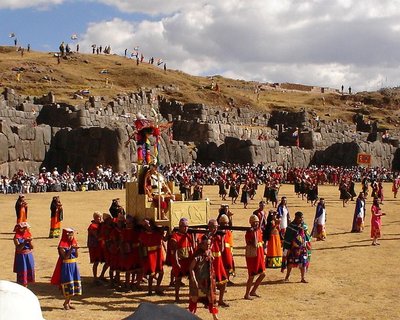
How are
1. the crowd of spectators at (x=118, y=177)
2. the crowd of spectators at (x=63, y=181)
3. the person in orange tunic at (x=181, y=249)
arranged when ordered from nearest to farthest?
the person in orange tunic at (x=181, y=249) → the crowd of spectators at (x=63, y=181) → the crowd of spectators at (x=118, y=177)

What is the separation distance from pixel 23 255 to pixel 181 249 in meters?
3.05

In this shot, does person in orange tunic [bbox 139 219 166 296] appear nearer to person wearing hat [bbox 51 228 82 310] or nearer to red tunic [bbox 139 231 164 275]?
red tunic [bbox 139 231 164 275]

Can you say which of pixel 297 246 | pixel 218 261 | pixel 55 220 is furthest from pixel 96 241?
pixel 55 220

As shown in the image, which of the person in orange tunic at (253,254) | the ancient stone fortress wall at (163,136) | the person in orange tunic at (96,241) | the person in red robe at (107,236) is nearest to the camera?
the person in orange tunic at (253,254)

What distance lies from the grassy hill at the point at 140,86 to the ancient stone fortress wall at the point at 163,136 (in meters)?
8.15

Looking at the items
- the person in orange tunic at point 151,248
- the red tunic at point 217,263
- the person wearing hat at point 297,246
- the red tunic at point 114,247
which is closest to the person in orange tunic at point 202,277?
the red tunic at point 217,263

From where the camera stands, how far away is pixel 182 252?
11.5m

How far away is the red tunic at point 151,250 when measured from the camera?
12.2 metres

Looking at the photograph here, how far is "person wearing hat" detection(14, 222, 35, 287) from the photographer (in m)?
11.5

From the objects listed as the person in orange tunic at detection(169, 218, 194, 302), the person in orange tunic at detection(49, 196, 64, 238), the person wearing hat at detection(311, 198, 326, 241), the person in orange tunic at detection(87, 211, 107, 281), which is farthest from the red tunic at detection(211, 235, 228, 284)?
the person in orange tunic at detection(49, 196, 64, 238)

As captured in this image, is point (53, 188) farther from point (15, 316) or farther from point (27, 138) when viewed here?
point (15, 316)

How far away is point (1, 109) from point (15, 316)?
154 feet

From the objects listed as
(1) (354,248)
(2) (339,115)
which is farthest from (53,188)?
(2) (339,115)

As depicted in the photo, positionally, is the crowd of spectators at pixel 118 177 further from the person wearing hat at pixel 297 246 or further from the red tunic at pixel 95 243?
the red tunic at pixel 95 243
